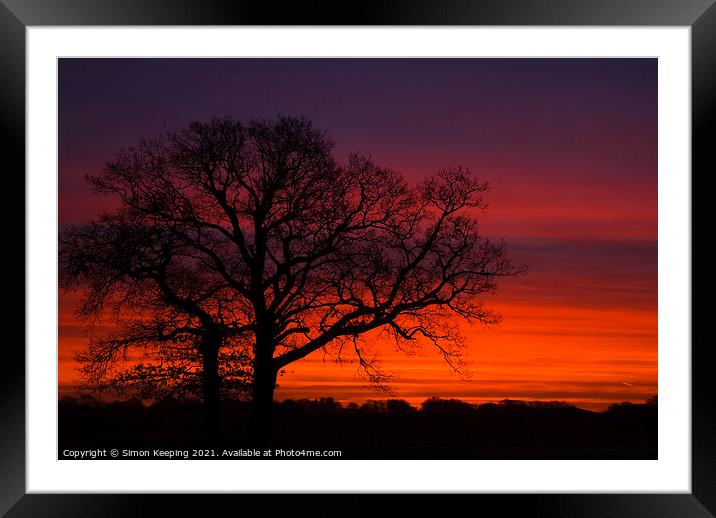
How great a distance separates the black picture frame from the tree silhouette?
760 mm

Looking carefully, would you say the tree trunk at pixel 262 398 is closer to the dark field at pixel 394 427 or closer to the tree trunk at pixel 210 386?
the dark field at pixel 394 427

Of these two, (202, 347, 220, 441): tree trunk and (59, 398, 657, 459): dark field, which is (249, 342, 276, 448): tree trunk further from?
(202, 347, 220, 441): tree trunk

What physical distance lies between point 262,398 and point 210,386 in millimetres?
257

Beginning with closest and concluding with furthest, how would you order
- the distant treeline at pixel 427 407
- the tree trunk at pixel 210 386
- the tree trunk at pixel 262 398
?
1. the distant treeline at pixel 427 407
2. the tree trunk at pixel 262 398
3. the tree trunk at pixel 210 386

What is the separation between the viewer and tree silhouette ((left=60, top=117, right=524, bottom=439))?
3479 mm

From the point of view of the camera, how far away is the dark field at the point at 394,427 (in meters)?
3.08

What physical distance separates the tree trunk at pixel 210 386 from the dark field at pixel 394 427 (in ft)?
0.17

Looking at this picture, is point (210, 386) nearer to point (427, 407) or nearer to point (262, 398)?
point (262, 398)
